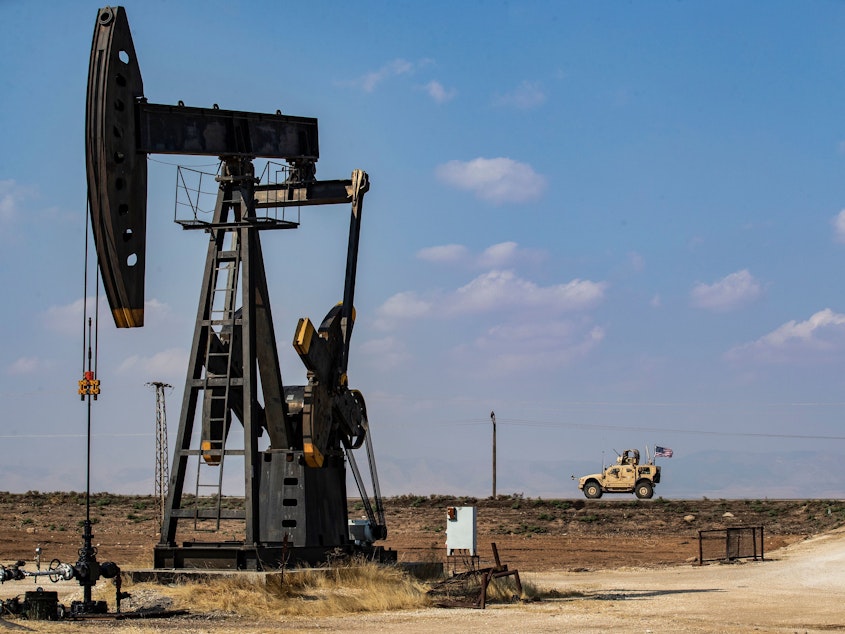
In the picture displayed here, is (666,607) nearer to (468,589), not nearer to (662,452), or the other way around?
(468,589)

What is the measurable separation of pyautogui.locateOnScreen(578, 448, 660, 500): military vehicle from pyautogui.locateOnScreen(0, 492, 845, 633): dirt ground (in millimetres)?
5057

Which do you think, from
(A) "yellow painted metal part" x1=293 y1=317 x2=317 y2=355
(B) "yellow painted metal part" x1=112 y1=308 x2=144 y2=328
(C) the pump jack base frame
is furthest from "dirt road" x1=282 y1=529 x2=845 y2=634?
(B) "yellow painted metal part" x1=112 y1=308 x2=144 y2=328

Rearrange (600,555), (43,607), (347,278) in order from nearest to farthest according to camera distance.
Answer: (43,607) < (347,278) < (600,555)

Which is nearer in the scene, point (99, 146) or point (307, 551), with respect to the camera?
point (99, 146)

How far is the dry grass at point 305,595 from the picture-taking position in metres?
15.3

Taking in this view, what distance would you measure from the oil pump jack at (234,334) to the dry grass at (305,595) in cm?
76

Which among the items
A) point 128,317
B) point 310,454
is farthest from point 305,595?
point 128,317

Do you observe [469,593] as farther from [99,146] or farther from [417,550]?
[417,550]

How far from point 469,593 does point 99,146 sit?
826cm

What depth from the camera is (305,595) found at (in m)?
16.3

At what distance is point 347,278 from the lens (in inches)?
802

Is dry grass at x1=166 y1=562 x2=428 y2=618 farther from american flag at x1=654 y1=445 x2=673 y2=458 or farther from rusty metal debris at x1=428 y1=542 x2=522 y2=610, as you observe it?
american flag at x1=654 y1=445 x2=673 y2=458

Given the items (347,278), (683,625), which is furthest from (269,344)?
(683,625)

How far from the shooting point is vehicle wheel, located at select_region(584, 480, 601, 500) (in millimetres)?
58875
